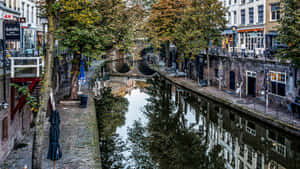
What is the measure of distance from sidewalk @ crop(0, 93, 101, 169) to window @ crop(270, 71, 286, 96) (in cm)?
1682

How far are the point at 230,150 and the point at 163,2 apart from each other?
33.9 metres

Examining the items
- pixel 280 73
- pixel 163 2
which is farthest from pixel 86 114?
pixel 163 2

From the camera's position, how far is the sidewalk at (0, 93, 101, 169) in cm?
1291

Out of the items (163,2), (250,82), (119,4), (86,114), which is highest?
(163,2)

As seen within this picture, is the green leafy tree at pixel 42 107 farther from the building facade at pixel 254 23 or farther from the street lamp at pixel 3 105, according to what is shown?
the building facade at pixel 254 23

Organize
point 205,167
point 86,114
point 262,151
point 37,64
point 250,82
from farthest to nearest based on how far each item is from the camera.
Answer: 1. point 250,82
2. point 86,114
3. point 262,151
4. point 205,167
5. point 37,64

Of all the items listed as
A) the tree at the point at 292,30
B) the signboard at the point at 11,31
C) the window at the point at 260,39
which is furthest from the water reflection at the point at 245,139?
the window at the point at 260,39

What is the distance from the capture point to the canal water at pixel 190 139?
15.7 metres

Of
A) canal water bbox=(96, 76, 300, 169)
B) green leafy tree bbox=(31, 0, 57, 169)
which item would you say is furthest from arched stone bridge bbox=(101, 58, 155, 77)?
green leafy tree bbox=(31, 0, 57, 169)

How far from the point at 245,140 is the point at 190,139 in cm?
360

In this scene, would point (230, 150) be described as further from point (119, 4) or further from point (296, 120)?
point (119, 4)

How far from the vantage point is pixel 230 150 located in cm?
1752

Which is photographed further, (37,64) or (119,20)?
(119,20)

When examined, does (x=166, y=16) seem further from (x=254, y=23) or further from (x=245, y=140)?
(x=245, y=140)
